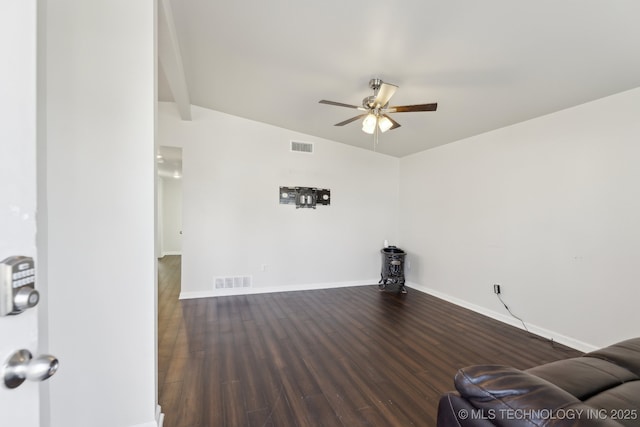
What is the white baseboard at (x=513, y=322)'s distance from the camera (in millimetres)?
2747

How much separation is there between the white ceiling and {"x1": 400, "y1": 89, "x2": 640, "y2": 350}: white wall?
36 centimetres

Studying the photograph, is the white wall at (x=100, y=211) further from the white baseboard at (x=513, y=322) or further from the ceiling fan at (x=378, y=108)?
the white baseboard at (x=513, y=322)

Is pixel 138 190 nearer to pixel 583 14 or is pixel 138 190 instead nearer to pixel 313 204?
pixel 583 14

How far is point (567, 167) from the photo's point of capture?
9.40 ft

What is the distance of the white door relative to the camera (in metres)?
0.54

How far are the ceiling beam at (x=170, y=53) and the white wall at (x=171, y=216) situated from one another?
6.00 metres

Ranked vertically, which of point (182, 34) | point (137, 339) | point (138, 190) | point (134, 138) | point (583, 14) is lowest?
point (137, 339)

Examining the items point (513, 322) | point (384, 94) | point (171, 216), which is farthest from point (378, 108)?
point (171, 216)

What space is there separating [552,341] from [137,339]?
3.98 metres

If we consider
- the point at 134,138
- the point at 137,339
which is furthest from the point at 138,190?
the point at 137,339

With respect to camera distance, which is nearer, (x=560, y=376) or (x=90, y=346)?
(x=560, y=376)

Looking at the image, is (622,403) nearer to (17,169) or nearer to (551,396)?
(551,396)

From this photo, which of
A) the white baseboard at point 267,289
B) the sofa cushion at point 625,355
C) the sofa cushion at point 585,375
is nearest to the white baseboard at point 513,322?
the white baseboard at point 267,289

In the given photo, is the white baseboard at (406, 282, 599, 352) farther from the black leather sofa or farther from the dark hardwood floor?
the black leather sofa
